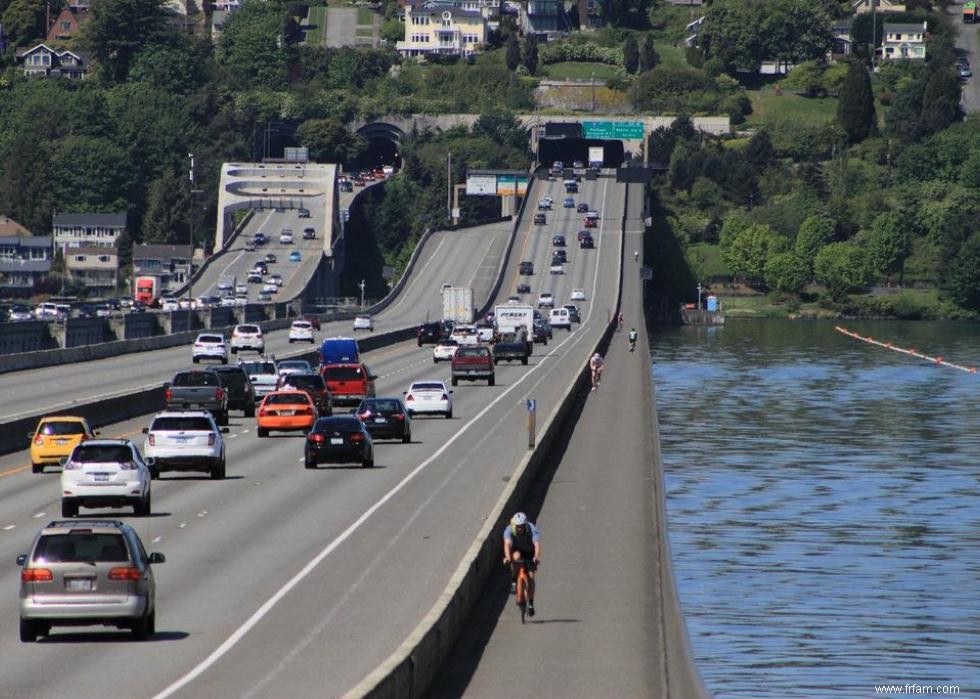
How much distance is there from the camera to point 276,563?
133 feet

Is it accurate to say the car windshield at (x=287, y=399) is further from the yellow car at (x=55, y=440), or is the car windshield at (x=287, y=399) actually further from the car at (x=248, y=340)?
the car at (x=248, y=340)

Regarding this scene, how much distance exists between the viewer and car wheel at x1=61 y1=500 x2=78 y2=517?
4650cm

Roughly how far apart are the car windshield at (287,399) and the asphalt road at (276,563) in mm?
1505

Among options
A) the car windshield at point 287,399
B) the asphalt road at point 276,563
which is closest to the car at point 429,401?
the asphalt road at point 276,563

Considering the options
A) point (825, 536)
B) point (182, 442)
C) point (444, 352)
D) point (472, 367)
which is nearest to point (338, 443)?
point (182, 442)

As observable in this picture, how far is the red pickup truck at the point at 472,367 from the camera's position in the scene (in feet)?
332

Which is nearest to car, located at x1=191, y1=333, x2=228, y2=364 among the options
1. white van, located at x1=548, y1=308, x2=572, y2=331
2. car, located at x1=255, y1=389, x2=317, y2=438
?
car, located at x1=255, y1=389, x2=317, y2=438

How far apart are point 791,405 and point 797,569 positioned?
238 feet

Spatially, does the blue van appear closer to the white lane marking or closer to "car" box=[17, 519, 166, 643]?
the white lane marking

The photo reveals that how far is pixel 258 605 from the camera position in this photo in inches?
1391

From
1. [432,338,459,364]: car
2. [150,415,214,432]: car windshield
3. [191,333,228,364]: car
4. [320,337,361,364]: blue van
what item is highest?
[150,415,214,432]: car windshield

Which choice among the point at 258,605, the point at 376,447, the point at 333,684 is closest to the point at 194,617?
the point at 258,605

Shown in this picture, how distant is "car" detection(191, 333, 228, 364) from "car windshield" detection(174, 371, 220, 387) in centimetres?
3470

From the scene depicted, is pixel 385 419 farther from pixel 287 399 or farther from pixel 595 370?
pixel 595 370
